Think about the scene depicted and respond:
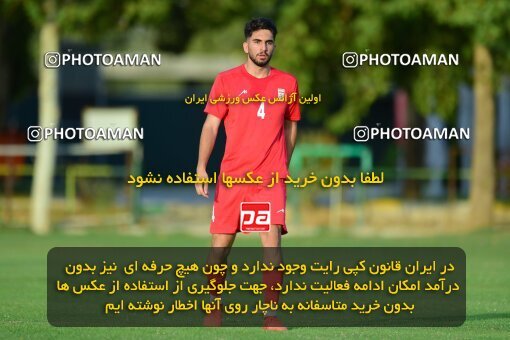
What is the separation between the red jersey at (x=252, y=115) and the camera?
1141 cm

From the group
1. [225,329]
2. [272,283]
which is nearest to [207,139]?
[272,283]

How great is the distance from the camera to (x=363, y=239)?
28438 mm

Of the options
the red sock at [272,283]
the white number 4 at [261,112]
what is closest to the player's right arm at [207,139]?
the white number 4 at [261,112]

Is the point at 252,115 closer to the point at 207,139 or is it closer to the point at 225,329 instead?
the point at 207,139

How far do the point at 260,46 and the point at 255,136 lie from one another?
2.28 feet

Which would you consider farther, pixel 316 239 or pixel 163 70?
pixel 163 70

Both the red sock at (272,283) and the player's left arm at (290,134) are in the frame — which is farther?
the player's left arm at (290,134)

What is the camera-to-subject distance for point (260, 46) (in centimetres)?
1139

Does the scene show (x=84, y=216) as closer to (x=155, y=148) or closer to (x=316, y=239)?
(x=316, y=239)

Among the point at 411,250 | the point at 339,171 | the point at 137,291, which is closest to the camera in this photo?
the point at 137,291

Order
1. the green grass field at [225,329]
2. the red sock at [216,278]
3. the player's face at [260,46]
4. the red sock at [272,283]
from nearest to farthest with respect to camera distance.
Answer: the player's face at [260,46], the red sock at [272,283], the green grass field at [225,329], the red sock at [216,278]

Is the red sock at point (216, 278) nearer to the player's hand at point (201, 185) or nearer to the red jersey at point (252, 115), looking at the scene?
the player's hand at point (201, 185)

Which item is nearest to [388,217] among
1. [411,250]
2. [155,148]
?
[411,250]

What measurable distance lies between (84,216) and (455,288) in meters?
19.2
